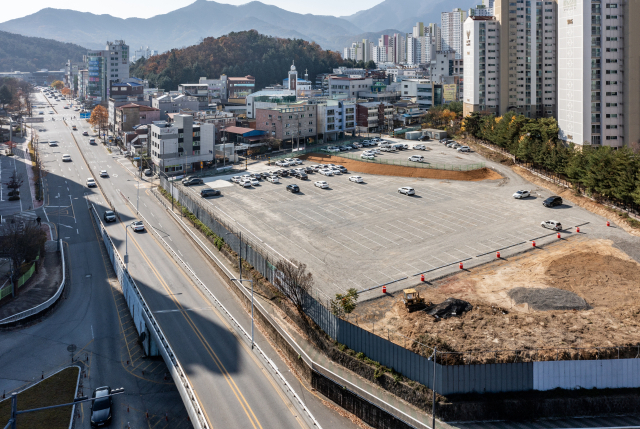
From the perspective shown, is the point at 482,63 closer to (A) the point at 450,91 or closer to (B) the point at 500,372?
(A) the point at 450,91

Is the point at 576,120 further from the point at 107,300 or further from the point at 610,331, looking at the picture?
the point at 107,300

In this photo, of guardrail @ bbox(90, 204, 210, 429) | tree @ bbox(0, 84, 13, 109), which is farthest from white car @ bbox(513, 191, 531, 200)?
tree @ bbox(0, 84, 13, 109)

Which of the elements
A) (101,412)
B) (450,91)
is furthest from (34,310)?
(450,91)

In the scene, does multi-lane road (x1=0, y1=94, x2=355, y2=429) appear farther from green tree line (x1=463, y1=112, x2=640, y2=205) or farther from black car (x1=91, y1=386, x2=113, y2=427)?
green tree line (x1=463, y1=112, x2=640, y2=205)

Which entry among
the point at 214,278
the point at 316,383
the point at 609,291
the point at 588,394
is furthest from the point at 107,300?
the point at 609,291

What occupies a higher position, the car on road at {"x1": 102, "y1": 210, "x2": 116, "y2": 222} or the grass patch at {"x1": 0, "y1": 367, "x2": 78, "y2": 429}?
the car on road at {"x1": 102, "y1": 210, "x2": 116, "y2": 222}

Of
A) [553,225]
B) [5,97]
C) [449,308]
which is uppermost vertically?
[5,97]

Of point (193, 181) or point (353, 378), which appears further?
point (193, 181)

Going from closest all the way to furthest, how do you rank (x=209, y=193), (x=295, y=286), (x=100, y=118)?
(x=295, y=286)
(x=209, y=193)
(x=100, y=118)
